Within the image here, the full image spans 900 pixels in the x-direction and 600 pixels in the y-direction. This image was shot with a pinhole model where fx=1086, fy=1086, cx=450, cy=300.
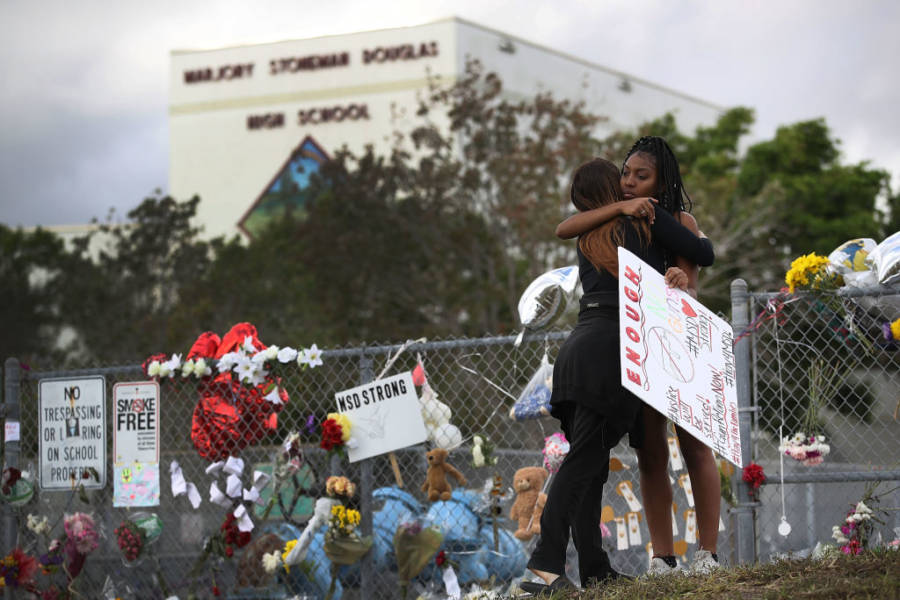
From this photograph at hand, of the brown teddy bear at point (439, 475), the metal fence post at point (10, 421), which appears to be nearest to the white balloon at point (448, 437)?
the brown teddy bear at point (439, 475)

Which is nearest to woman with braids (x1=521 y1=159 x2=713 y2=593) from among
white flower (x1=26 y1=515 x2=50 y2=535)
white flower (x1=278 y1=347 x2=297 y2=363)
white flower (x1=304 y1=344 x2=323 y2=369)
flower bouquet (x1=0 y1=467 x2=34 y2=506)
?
white flower (x1=304 y1=344 x2=323 y2=369)

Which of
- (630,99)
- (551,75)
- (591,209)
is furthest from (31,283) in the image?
(591,209)

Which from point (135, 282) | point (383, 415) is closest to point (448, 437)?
point (383, 415)

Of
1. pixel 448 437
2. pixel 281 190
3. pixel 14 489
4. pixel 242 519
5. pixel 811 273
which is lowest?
pixel 242 519

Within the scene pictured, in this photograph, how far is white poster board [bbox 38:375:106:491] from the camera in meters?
6.66

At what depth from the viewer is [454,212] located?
2444 cm

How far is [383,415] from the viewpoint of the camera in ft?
19.2

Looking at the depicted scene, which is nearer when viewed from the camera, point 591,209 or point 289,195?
point 591,209

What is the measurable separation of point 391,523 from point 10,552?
8.36 ft

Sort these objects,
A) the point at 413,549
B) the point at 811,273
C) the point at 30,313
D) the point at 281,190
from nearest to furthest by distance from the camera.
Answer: the point at 811,273
the point at 413,549
the point at 30,313
the point at 281,190

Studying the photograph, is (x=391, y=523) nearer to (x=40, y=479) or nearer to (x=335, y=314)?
(x=40, y=479)

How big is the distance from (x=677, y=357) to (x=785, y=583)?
0.87m

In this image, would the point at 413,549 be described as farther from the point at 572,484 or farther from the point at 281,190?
the point at 281,190

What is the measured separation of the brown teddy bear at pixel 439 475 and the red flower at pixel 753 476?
4.96 ft
